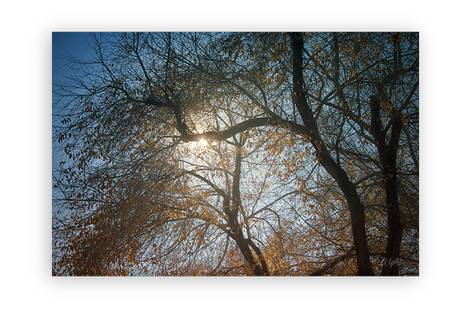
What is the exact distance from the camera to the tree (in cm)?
285

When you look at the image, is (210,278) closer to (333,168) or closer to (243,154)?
(243,154)

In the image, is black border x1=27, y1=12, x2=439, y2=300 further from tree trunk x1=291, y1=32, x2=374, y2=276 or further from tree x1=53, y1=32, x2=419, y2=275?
tree trunk x1=291, y1=32, x2=374, y2=276

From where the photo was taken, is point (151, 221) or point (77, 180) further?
point (151, 221)

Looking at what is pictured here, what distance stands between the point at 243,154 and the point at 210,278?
1860 millimetres

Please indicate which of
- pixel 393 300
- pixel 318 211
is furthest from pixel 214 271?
pixel 393 300

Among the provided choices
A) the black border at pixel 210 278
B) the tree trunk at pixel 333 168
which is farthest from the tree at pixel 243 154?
the black border at pixel 210 278

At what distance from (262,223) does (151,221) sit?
154 centimetres

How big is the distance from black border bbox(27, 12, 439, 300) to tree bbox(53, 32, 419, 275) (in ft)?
0.68

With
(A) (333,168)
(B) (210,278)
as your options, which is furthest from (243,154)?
(B) (210,278)

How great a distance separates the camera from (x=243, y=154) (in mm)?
3717

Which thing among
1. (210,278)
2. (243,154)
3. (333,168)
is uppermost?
(243,154)

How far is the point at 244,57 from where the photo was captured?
313 centimetres

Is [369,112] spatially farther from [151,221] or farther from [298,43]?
[151,221]
